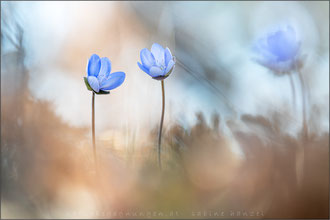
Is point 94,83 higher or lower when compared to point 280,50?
lower

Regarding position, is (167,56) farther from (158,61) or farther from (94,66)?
(94,66)

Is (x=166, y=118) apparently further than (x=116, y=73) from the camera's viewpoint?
Yes

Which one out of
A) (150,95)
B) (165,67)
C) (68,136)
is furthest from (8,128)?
(165,67)

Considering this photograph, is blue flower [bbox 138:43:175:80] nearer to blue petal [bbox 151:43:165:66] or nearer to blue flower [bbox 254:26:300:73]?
blue petal [bbox 151:43:165:66]

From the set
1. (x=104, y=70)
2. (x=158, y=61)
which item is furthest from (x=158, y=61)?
(x=104, y=70)

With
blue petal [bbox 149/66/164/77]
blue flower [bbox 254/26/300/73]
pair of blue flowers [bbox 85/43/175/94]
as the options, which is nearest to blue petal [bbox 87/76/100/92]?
pair of blue flowers [bbox 85/43/175/94]

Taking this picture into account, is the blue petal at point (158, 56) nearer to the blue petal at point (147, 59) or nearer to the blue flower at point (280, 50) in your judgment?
the blue petal at point (147, 59)
